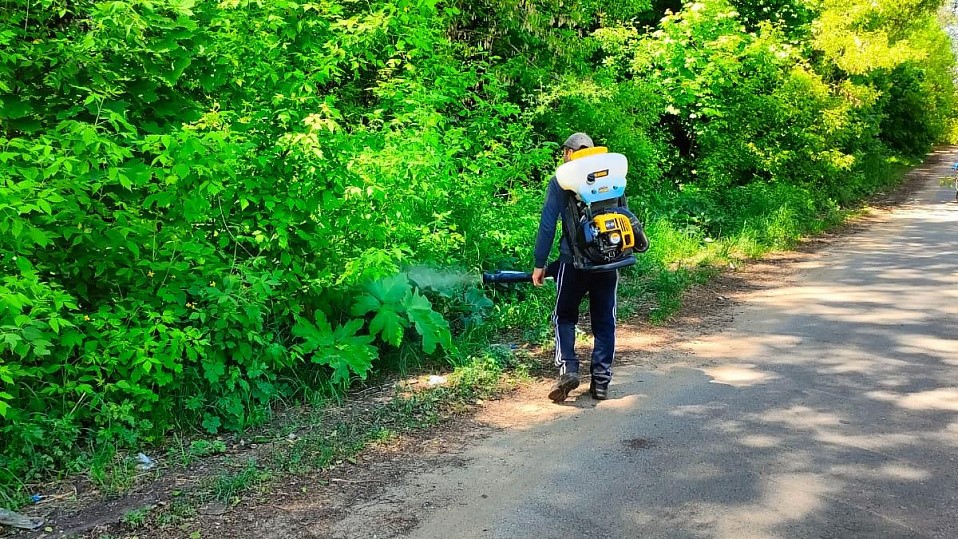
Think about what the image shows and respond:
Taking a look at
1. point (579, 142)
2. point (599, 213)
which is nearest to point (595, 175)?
point (599, 213)

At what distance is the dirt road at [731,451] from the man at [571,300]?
0.21m

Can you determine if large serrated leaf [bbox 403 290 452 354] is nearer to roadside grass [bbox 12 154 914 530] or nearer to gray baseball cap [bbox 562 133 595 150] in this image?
roadside grass [bbox 12 154 914 530]

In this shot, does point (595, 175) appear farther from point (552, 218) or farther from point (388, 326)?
point (388, 326)

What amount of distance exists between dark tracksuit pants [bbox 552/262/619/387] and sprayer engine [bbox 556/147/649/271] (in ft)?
0.93

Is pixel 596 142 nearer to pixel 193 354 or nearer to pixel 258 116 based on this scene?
pixel 258 116

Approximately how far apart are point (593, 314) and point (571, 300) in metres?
0.22

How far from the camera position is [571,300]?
235 inches

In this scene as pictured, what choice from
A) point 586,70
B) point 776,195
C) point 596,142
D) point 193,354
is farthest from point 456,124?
point 776,195

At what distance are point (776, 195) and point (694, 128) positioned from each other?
2.21 m

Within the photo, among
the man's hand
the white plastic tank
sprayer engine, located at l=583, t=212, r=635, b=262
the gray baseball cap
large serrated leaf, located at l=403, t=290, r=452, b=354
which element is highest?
the gray baseball cap

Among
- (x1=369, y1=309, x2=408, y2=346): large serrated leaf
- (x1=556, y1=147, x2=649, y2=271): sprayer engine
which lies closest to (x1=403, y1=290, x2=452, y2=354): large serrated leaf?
(x1=369, y1=309, x2=408, y2=346): large serrated leaf

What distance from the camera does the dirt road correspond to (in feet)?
13.0

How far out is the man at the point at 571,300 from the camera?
580cm

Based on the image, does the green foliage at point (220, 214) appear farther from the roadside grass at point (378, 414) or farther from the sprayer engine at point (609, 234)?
the sprayer engine at point (609, 234)
